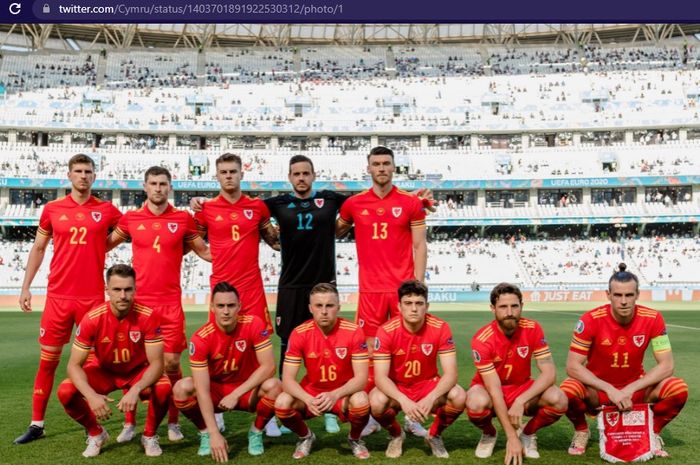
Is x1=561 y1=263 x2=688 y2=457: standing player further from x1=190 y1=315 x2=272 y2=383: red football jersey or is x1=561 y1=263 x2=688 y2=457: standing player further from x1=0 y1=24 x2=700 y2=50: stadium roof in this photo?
x1=0 y1=24 x2=700 y2=50: stadium roof

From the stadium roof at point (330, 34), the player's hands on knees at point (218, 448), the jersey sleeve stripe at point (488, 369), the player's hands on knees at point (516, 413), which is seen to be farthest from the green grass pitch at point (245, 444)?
the stadium roof at point (330, 34)

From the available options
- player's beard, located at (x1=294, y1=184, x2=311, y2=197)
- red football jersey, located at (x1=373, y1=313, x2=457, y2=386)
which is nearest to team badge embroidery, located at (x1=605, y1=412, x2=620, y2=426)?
red football jersey, located at (x1=373, y1=313, x2=457, y2=386)

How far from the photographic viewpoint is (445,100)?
52.6 metres

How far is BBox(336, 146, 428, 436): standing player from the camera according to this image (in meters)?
7.10

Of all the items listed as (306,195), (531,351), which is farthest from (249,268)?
(531,351)

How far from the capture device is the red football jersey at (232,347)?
6.03 m

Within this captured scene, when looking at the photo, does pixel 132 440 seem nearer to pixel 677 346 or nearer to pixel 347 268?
pixel 677 346

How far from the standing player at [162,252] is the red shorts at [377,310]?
5.98ft

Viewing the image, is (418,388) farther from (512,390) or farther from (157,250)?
(157,250)

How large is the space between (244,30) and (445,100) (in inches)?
821

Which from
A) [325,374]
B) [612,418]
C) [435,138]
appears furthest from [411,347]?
[435,138]

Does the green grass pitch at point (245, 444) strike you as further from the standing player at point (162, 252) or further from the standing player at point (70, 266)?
the standing player at point (162, 252)

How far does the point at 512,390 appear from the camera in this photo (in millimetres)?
5961

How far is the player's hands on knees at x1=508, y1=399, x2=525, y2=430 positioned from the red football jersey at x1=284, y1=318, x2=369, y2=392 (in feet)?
4.32
